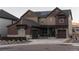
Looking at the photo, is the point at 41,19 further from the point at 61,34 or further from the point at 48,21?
the point at 61,34

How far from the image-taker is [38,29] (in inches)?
1893

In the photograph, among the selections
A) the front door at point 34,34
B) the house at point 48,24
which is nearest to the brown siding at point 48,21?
the house at point 48,24

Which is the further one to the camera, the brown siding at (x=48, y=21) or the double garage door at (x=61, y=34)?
the brown siding at (x=48, y=21)

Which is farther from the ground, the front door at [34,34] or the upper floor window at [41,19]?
the upper floor window at [41,19]

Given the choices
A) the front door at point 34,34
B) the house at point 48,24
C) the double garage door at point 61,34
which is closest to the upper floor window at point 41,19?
the house at point 48,24

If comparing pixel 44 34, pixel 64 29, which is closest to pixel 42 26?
pixel 44 34

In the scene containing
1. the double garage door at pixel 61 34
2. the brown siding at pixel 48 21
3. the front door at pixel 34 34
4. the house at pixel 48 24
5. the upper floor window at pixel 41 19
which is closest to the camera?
the front door at pixel 34 34

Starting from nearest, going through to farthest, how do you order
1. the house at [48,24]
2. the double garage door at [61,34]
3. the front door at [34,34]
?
1. the front door at [34,34]
2. the house at [48,24]
3. the double garage door at [61,34]

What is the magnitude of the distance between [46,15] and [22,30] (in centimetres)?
1203

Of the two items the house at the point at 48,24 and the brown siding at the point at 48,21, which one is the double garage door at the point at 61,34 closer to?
the house at the point at 48,24

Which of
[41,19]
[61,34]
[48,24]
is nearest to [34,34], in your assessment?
[48,24]

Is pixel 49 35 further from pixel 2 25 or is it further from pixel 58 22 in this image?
pixel 2 25

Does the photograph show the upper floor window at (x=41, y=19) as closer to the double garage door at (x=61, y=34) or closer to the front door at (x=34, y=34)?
the double garage door at (x=61, y=34)

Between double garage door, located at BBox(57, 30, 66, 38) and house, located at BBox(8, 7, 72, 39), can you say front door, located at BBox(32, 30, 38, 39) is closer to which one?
house, located at BBox(8, 7, 72, 39)
